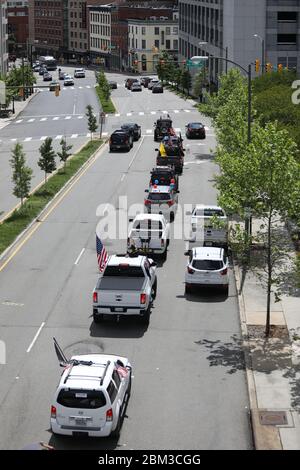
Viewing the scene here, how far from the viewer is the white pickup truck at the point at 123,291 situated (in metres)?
30.3

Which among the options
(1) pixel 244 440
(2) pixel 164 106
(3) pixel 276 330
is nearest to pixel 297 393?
(1) pixel 244 440

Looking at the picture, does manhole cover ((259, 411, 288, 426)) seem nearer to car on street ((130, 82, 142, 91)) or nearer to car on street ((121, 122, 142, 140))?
car on street ((121, 122, 142, 140))

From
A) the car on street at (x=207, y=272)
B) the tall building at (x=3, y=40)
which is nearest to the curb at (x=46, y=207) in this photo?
the car on street at (x=207, y=272)

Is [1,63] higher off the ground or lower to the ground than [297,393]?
higher

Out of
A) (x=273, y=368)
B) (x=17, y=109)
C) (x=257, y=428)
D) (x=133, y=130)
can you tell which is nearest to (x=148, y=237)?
(x=273, y=368)

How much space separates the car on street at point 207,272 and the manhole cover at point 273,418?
441 inches

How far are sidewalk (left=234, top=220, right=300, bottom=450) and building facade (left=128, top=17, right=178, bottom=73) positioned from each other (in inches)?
6126

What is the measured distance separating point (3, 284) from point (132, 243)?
6.43m

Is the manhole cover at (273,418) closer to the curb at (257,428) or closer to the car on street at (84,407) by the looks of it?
the curb at (257,428)

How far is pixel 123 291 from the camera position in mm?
30406

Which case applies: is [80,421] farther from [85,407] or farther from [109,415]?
[109,415]

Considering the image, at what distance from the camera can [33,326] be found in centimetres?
3084

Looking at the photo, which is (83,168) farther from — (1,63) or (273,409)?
(1,63)

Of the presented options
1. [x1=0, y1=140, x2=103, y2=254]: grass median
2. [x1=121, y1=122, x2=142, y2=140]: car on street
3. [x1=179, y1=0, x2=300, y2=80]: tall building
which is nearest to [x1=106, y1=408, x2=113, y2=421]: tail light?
[x1=0, y1=140, x2=103, y2=254]: grass median
